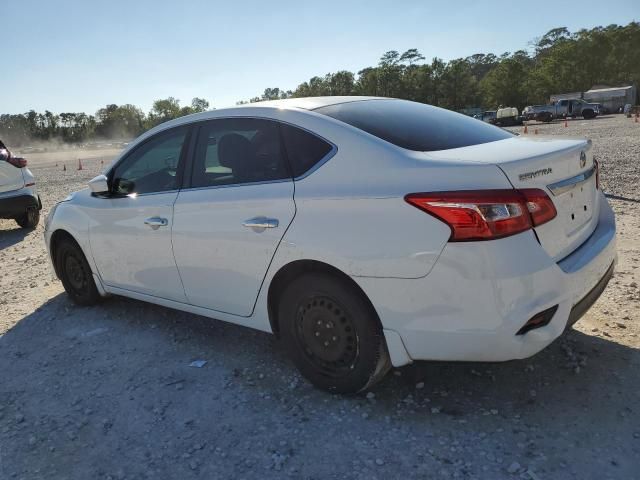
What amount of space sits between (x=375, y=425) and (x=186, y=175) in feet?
6.88

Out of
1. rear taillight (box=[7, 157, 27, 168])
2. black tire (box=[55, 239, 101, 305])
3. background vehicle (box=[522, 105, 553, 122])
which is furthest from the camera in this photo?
background vehicle (box=[522, 105, 553, 122])

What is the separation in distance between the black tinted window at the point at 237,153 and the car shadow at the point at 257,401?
4.18ft

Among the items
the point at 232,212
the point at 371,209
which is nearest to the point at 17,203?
the point at 232,212

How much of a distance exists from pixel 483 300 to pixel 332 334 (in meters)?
0.90

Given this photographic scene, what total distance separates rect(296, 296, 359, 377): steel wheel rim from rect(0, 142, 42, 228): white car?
7.17 m

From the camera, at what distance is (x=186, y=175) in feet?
11.9

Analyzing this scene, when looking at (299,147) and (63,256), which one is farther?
(63,256)

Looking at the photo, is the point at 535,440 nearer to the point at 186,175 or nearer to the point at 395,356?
the point at 395,356

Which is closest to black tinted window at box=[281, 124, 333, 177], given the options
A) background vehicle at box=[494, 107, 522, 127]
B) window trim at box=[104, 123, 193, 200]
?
window trim at box=[104, 123, 193, 200]

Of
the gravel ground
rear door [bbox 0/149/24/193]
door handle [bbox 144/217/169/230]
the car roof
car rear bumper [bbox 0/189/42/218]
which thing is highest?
the car roof

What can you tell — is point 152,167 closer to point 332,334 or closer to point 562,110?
point 332,334

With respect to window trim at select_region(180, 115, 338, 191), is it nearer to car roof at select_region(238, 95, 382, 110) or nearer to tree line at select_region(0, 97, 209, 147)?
car roof at select_region(238, 95, 382, 110)

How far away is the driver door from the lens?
370 centimetres

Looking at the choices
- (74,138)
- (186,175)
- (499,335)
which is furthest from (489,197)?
(74,138)
